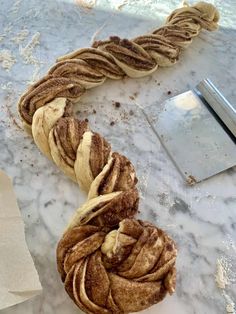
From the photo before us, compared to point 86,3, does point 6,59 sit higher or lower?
lower

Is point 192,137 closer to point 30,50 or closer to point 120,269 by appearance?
point 120,269

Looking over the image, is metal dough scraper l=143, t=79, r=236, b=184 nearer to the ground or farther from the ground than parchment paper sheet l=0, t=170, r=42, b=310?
farther from the ground

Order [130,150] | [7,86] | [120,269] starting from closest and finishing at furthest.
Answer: [120,269], [130,150], [7,86]

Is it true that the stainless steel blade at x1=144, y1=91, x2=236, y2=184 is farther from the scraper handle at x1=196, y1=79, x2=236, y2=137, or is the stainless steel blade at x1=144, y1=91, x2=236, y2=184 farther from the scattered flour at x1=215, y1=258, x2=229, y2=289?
the scattered flour at x1=215, y1=258, x2=229, y2=289

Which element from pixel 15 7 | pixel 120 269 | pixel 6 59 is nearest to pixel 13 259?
pixel 120 269

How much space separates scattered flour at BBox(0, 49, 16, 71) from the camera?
1.21 metres

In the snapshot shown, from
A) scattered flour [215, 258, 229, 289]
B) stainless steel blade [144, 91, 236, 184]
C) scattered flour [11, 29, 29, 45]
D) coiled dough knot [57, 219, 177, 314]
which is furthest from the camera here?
scattered flour [11, 29, 29, 45]

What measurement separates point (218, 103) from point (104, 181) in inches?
14.2

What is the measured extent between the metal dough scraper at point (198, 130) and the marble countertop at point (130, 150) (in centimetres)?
2

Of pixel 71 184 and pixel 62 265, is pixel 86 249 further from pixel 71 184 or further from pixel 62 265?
pixel 71 184

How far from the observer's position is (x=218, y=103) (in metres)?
1.08

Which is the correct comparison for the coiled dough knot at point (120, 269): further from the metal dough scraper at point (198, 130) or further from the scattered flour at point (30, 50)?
the scattered flour at point (30, 50)

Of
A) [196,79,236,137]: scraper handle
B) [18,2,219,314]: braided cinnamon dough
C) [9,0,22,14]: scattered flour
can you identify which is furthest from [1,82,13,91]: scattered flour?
[196,79,236,137]: scraper handle

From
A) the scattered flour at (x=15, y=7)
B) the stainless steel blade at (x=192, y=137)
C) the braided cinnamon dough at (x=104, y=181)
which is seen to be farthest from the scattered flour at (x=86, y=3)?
the stainless steel blade at (x=192, y=137)
